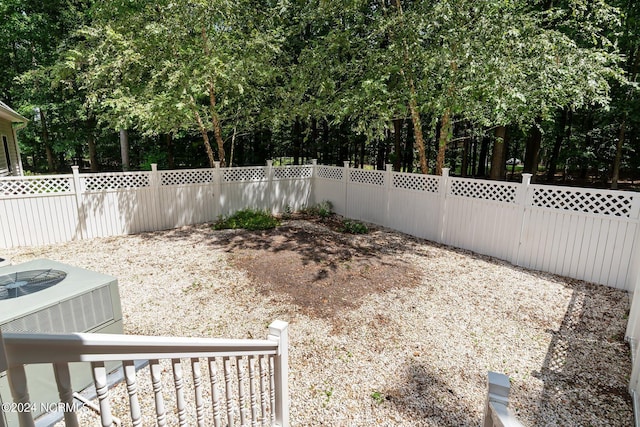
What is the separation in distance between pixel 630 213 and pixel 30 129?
2040cm

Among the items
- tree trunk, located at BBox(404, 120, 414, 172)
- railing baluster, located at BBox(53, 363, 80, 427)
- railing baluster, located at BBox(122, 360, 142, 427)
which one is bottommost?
railing baluster, located at BBox(122, 360, 142, 427)

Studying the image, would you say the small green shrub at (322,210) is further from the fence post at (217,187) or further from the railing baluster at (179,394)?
the railing baluster at (179,394)

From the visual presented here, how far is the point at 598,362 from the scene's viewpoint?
10.5ft

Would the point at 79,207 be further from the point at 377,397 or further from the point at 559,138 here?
the point at 559,138

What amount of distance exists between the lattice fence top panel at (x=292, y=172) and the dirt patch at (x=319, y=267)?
252cm

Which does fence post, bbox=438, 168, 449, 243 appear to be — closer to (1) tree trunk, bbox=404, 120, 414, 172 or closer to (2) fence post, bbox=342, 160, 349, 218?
(2) fence post, bbox=342, 160, 349, 218

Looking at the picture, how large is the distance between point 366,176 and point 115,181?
18.3 feet

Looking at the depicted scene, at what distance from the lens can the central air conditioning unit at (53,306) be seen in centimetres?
224

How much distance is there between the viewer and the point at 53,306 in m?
2.41

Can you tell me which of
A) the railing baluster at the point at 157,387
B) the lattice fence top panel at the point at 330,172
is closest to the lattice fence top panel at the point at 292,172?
the lattice fence top panel at the point at 330,172

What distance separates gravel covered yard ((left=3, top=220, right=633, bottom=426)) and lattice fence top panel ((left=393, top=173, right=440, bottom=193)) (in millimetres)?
1222

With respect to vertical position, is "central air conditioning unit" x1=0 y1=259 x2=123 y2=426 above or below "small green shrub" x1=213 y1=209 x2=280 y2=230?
above

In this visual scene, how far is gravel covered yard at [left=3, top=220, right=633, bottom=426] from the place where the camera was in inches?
108

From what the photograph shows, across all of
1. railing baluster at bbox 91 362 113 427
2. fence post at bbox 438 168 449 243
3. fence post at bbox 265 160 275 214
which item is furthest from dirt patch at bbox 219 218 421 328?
railing baluster at bbox 91 362 113 427
